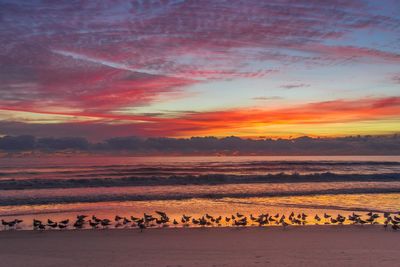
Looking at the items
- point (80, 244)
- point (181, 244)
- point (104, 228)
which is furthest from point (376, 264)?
point (104, 228)

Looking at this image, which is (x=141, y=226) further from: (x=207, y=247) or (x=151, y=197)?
(x=151, y=197)

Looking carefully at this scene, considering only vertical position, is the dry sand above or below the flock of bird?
below

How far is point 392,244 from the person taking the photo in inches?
481

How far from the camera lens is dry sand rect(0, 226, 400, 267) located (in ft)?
33.8

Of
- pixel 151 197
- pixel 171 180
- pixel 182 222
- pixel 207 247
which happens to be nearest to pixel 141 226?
pixel 182 222

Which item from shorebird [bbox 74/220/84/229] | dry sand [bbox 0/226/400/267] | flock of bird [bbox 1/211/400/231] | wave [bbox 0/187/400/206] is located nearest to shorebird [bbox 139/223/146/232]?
flock of bird [bbox 1/211/400/231]

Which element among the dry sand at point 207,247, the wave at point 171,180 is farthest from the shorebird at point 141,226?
the wave at point 171,180

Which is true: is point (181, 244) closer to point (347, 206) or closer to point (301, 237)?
point (301, 237)

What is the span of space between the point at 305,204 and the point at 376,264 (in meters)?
12.1

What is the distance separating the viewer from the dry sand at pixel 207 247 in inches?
406

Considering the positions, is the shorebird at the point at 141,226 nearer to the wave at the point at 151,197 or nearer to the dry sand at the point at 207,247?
the dry sand at the point at 207,247

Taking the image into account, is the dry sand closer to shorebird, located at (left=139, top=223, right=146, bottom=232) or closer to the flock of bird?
shorebird, located at (left=139, top=223, right=146, bottom=232)

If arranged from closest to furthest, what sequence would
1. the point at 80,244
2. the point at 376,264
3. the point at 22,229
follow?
1. the point at 376,264
2. the point at 80,244
3. the point at 22,229

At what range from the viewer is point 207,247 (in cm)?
1184
